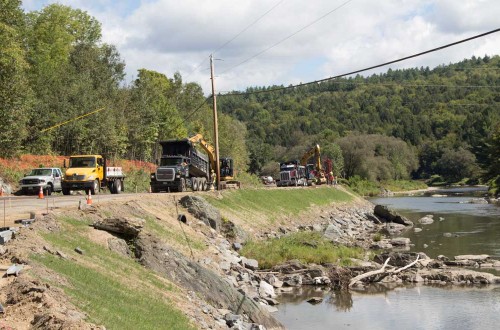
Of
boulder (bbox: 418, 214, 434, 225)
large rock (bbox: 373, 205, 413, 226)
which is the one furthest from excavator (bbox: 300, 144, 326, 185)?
boulder (bbox: 418, 214, 434, 225)

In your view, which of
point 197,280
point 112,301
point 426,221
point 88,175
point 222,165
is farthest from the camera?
point 426,221

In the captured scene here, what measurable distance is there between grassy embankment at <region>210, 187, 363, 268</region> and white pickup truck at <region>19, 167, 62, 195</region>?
11489 millimetres

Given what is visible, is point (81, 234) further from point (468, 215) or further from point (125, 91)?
point (125, 91)

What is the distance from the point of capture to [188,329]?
1519 cm

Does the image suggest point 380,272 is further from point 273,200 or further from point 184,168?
point 273,200

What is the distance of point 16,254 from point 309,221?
4139 cm

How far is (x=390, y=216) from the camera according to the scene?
65.1 meters

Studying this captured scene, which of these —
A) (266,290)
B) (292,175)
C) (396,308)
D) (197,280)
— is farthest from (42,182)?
(292,175)

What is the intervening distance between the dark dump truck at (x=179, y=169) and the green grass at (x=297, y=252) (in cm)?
1220

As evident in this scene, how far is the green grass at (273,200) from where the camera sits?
44550 millimetres

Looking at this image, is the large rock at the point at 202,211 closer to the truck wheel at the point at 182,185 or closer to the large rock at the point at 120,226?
the truck wheel at the point at 182,185

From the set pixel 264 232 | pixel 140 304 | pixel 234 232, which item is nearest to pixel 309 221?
pixel 264 232

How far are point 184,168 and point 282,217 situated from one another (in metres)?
8.90

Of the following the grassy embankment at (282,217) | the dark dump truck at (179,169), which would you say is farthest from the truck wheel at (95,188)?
the grassy embankment at (282,217)
